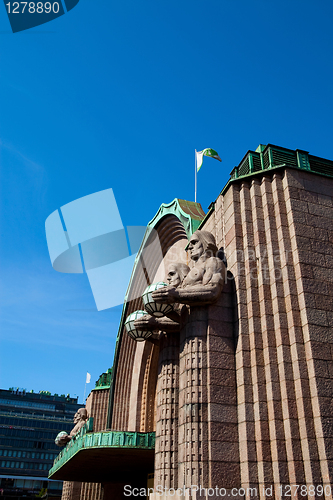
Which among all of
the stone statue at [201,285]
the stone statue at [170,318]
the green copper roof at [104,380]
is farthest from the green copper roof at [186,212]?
the green copper roof at [104,380]

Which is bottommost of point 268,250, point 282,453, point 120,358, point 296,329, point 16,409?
point 282,453

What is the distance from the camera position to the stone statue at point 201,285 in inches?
457

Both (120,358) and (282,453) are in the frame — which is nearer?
(282,453)

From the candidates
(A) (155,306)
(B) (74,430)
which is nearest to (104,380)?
(B) (74,430)

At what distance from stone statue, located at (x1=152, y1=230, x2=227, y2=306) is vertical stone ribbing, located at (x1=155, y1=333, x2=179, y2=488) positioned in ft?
8.22

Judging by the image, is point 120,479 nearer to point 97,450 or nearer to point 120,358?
point 120,358

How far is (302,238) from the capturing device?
11789 mm

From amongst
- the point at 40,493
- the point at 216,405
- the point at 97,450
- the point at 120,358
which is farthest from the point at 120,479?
the point at 40,493

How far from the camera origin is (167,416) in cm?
1273

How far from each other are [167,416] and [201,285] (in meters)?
4.08

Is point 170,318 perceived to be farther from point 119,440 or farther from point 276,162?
point 119,440

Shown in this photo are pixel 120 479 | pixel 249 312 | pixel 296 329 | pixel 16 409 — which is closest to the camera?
pixel 296 329

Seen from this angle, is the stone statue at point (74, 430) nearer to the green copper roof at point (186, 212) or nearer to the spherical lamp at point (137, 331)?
the green copper roof at point (186, 212)

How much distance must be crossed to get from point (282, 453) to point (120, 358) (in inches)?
633
